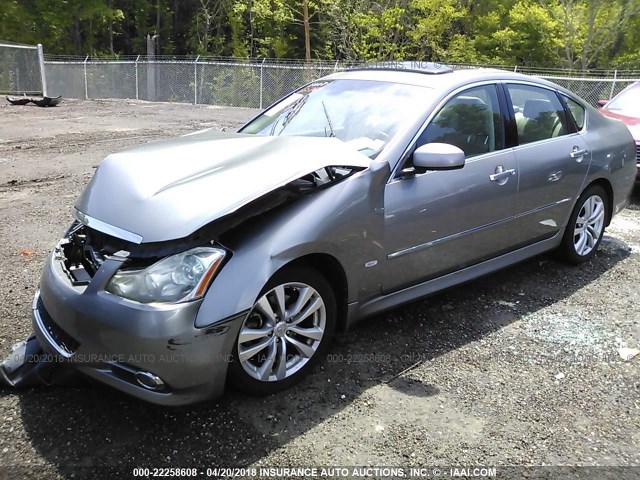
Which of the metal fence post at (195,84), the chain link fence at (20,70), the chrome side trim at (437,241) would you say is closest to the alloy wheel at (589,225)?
the chrome side trim at (437,241)

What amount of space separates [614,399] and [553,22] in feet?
89.4

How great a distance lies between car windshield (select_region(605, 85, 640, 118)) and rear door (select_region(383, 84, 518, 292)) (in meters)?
5.33

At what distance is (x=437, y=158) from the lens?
3.31 metres

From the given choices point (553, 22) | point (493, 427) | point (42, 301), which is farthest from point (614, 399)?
point (553, 22)

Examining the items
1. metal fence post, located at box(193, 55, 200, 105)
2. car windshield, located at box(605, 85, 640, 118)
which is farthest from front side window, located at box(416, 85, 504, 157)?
metal fence post, located at box(193, 55, 200, 105)

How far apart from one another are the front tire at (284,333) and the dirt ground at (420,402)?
0.44 feet

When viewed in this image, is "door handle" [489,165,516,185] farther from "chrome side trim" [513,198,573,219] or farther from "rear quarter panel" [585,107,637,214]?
"rear quarter panel" [585,107,637,214]

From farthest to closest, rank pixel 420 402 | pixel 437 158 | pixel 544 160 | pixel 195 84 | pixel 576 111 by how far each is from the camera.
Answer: pixel 195 84 → pixel 576 111 → pixel 544 160 → pixel 437 158 → pixel 420 402

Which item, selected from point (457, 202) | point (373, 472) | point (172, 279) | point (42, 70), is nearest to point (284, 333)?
point (172, 279)

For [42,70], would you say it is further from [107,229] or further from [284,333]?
[284,333]

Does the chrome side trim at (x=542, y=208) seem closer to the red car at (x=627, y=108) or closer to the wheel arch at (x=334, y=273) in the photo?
the wheel arch at (x=334, y=273)

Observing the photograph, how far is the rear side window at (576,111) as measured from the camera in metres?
4.86

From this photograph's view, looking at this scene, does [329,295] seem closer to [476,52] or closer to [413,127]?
[413,127]

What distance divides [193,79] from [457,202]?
68.6ft
